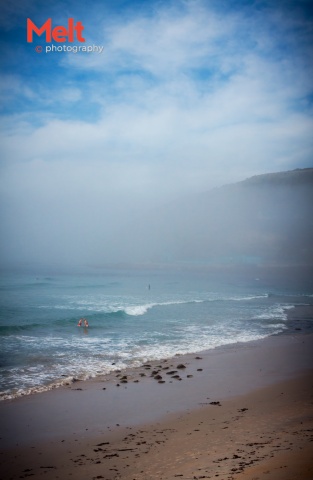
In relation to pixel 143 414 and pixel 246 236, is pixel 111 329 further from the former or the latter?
pixel 246 236

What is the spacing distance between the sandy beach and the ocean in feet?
7.02

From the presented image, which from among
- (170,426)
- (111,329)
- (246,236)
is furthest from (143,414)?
(246,236)

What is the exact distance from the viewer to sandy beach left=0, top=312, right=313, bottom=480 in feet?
22.5

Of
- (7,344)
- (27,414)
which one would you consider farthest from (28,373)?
(7,344)

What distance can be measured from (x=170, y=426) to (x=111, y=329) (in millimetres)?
15950

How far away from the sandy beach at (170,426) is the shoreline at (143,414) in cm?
3

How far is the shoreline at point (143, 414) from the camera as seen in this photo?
7.50 m

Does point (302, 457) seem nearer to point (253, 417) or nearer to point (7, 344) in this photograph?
point (253, 417)

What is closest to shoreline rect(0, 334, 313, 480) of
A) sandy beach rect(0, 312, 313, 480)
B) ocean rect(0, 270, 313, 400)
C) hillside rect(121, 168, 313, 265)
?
sandy beach rect(0, 312, 313, 480)

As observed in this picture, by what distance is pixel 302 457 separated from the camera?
6359 millimetres

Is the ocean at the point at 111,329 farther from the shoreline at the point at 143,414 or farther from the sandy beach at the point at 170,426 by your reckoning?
the sandy beach at the point at 170,426

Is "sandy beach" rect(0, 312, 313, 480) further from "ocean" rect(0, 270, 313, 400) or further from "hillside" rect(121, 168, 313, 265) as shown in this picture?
"hillside" rect(121, 168, 313, 265)

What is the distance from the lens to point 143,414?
1050 cm

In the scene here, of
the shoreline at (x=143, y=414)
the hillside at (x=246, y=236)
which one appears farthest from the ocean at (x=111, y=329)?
the hillside at (x=246, y=236)
